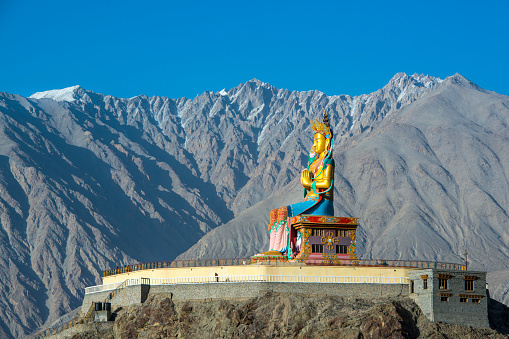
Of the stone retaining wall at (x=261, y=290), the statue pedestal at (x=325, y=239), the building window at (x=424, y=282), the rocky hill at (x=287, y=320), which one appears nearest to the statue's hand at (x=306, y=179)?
the statue pedestal at (x=325, y=239)

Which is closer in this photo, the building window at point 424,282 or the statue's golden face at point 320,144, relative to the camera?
the building window at point 424,282

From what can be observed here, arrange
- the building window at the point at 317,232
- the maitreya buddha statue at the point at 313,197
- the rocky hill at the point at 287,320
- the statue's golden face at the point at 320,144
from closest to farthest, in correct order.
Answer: the rocky hill at the point at 287,320 < the building window at the point at 317,232 < the maitreya buddha statue at the point at 313,197 < the statue's golden face at the point at 320,144

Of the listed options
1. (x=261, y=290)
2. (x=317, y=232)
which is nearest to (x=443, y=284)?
(x=261, y=290)

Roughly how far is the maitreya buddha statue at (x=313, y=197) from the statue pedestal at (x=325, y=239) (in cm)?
172

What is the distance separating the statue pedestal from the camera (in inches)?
3098

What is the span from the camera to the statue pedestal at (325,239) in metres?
78.7

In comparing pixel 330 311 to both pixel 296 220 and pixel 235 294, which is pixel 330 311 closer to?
pixel 235 294

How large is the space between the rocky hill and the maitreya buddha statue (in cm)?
1423

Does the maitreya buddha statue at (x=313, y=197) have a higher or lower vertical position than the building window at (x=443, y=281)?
higher

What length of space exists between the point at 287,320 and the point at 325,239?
15.2 m

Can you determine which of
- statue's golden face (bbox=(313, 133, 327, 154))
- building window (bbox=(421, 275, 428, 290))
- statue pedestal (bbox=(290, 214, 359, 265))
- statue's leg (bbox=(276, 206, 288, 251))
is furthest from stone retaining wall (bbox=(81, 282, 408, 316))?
statue's golden face (bbox=(313, 133, 327, 154))

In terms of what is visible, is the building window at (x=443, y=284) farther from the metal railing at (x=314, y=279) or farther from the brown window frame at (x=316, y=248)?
the brown window frame at (x=316, y=248)

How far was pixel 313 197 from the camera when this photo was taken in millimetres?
84250

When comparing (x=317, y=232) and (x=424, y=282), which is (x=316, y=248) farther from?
(x=424, y=282)
